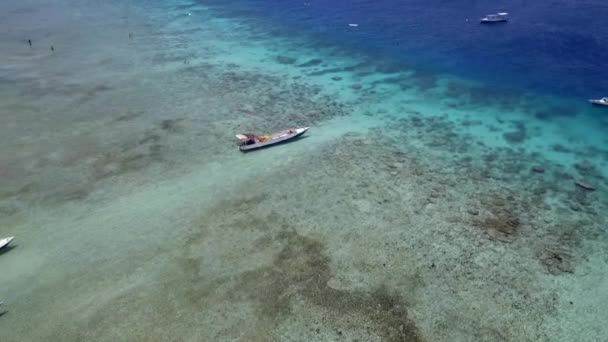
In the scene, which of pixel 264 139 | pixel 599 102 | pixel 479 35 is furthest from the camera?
pixel 479 35

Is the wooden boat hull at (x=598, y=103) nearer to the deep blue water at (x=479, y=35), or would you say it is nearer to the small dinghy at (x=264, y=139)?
the deep blue water at (x=479, y=35)

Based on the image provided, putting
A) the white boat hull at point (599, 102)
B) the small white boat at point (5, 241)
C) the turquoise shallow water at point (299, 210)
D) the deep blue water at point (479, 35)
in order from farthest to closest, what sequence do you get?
the deep blue water at point (479, 35), the white boat hull at point (599, 102), the small white boat at point (5, 241), the turquoise shallow water at point (299, 210)

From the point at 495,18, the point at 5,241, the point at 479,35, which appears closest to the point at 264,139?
the point at 5,241

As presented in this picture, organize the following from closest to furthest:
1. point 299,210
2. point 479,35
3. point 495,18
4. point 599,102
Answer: point 299,210 < point 599,102 < point 479,35 < point 495,18

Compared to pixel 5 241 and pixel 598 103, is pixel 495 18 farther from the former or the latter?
pixel 5 241

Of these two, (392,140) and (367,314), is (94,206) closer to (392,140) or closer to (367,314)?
(367,314)

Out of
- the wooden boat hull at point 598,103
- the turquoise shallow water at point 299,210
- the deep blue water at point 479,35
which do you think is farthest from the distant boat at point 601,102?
the turquoise shallow water at point 299,210
